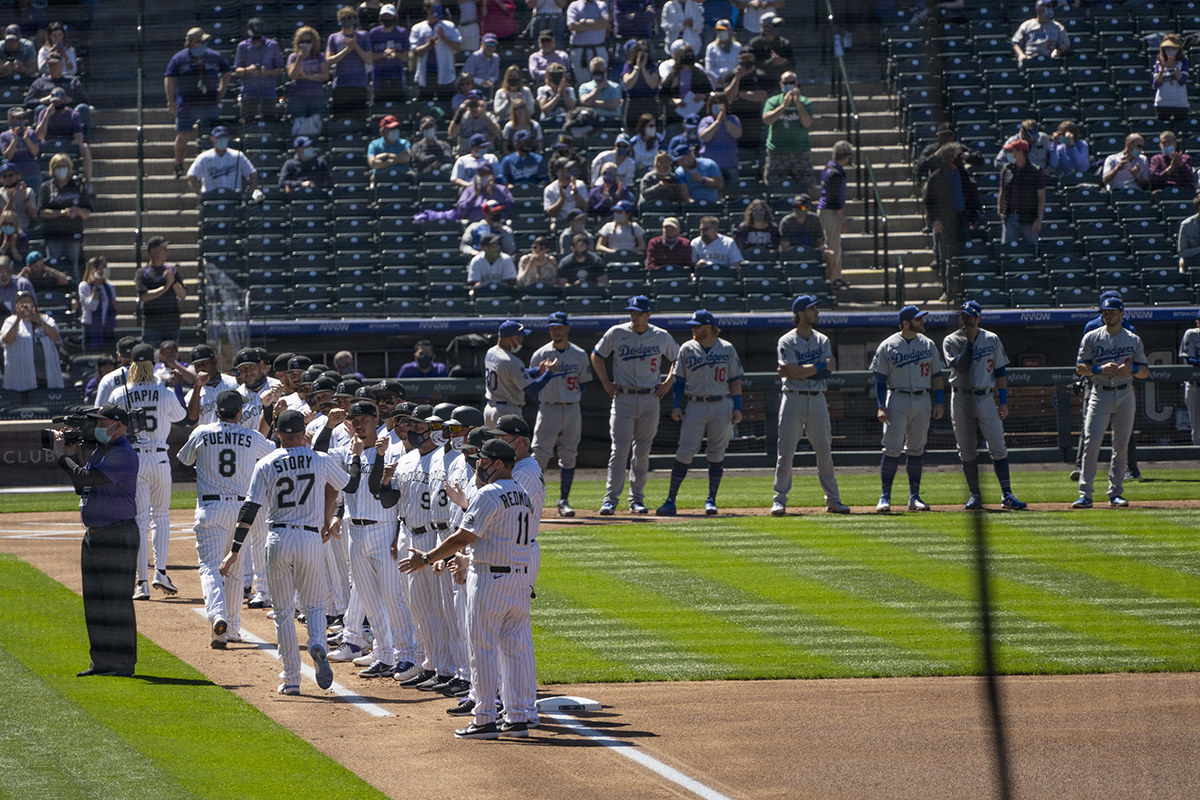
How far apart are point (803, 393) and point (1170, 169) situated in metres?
8.36

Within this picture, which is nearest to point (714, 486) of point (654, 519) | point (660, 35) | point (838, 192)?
point (654, 519)

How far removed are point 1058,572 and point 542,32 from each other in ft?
37.7

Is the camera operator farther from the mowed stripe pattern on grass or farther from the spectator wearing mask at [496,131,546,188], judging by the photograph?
the spectator wearing mask at [496,131,546,188]

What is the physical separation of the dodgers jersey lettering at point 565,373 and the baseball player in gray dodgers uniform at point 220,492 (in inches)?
180

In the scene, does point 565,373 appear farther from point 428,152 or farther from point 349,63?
point 349,63

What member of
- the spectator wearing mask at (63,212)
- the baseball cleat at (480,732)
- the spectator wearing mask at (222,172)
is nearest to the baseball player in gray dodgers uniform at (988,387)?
the baseball cleat at (480,732)

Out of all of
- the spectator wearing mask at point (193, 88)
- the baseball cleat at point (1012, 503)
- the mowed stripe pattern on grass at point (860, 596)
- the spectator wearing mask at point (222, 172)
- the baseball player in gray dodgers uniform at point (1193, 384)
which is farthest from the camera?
the spectator wearing mask at point (222, 172)

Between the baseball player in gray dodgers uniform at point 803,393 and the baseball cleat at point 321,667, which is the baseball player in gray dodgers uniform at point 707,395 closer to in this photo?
the baseball player in gray dodgers uniform at point 803,393

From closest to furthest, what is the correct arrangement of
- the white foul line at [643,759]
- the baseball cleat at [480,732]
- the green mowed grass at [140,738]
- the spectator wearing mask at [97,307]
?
the white foul line at [643,759], the green mowed grass at [140,738], the baseball cleat at [480,732], the spectator wearing mask at [97,307]

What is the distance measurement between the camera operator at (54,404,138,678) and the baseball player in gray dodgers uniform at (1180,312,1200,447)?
39.3 ft

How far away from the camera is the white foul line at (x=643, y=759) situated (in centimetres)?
645

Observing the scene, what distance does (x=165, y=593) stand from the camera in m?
11.6

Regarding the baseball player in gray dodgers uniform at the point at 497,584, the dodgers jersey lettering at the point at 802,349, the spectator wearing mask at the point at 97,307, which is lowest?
the baseball player in gray dodgers uniform at the point at 497,584

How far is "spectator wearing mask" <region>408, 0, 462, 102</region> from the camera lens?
20.0m
